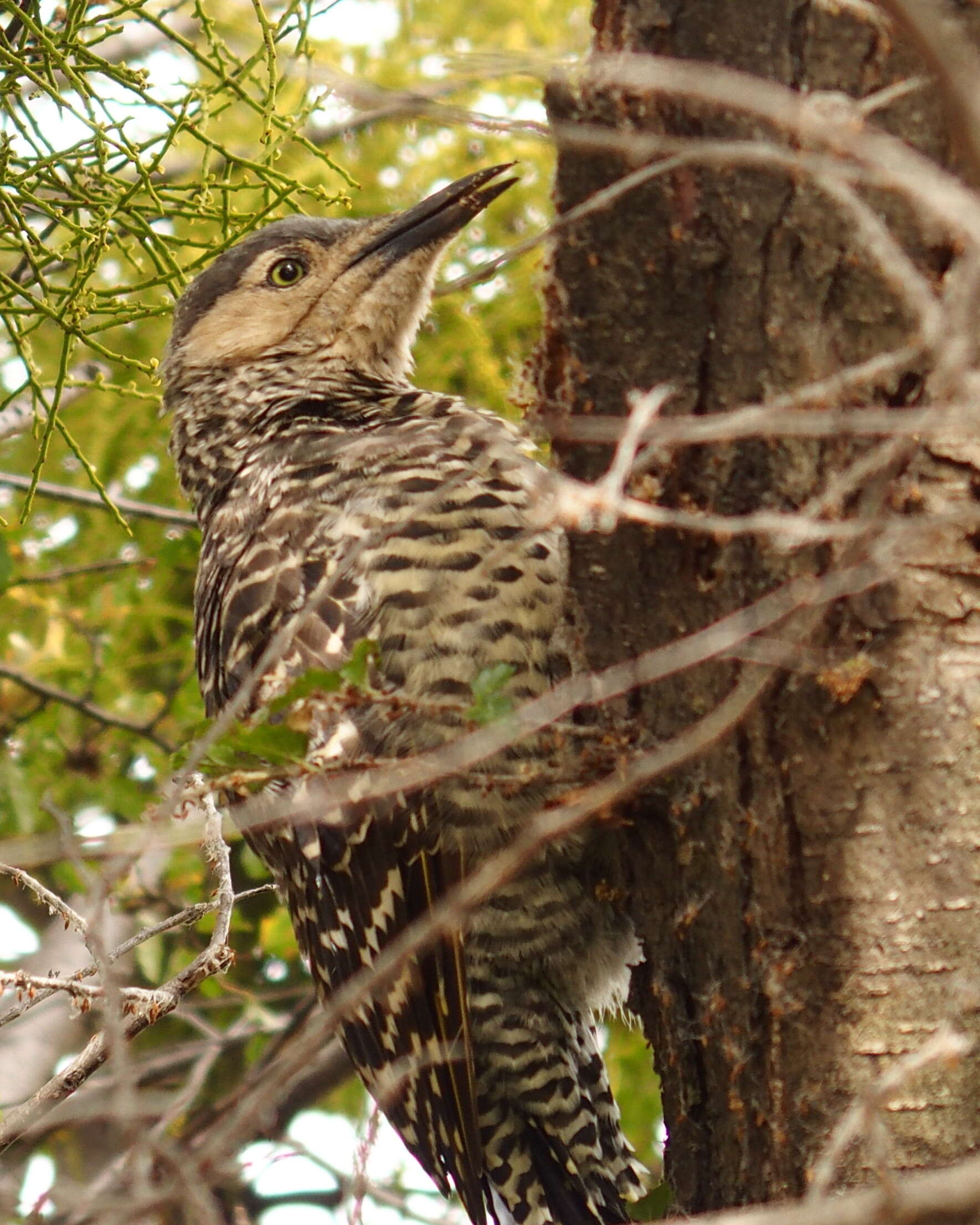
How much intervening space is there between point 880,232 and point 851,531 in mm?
320

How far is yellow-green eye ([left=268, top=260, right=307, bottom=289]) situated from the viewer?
416cm

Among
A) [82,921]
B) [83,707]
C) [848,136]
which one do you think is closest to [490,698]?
[82,921]

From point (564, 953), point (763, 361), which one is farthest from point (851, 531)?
point (564, 953)

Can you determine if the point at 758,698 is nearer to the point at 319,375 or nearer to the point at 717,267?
the point at 717,267

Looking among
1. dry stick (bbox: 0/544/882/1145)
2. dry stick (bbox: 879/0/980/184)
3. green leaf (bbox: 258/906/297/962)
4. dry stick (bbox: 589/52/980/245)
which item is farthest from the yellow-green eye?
dry stick (bbox: 879/0/980/184)

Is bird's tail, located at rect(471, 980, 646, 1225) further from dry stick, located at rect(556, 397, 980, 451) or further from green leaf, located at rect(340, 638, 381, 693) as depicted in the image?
dry stick, located at rect(556, 397, 980, 451)

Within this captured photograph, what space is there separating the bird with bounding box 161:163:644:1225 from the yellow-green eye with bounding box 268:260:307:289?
1.98ft

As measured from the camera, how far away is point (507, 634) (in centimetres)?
281

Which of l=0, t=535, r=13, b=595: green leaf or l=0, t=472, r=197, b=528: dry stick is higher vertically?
l=0, t=472, r=197, b=528: dry stick

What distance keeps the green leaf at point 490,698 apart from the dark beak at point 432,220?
179 centimetres

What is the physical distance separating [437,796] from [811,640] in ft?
3.54

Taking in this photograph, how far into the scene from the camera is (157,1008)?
2.01 meters

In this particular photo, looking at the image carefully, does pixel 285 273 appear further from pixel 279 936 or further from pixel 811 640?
pixel 811 640

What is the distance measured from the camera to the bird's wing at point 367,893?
9.20ft
